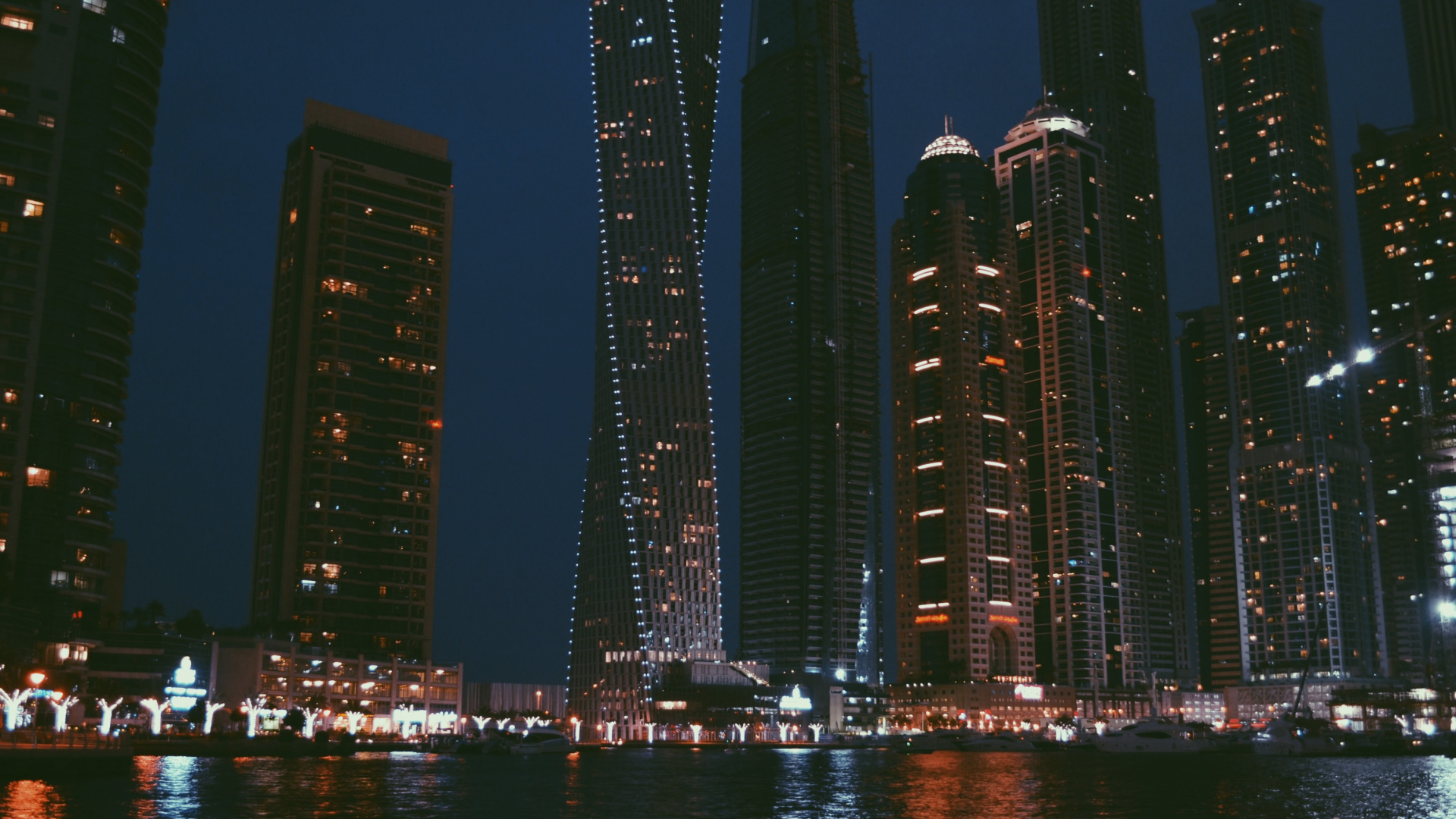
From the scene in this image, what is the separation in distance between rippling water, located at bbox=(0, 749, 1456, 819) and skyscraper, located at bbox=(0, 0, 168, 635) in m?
30.0

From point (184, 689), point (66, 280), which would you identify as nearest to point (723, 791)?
point (66, 280)

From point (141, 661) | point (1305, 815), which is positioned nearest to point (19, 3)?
point (141, 661)

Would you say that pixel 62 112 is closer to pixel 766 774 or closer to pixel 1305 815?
pixel 766 774

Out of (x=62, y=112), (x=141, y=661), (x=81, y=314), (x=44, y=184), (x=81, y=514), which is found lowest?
(x=141, y=661)

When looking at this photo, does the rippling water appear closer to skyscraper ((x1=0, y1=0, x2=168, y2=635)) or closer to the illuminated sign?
skyscraper ((x1=0, y1=0, x2=168, y2=635))

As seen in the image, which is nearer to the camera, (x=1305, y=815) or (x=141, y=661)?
(x=1305, y=815)

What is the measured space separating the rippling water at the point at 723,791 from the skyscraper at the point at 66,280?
30.0 metres

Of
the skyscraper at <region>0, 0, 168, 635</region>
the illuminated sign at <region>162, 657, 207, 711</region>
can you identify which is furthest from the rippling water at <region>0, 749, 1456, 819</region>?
the illuminated sign at <region>162, 657, 207, 711</region>

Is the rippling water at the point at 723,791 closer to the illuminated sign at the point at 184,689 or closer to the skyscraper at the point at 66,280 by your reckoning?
the skyscraper at the point at 66,280

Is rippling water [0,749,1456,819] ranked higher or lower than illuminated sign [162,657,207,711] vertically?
lower

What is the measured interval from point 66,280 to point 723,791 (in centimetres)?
10319

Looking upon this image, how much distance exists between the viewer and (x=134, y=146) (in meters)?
166

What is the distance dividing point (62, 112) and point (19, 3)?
47.3ft

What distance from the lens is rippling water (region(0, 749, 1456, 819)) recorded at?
8500cm
